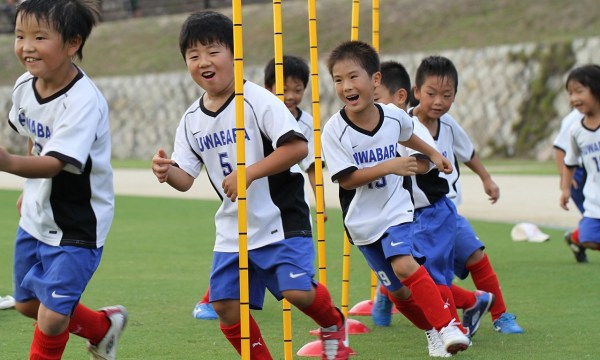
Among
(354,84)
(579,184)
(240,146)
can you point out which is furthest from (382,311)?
(579,184)

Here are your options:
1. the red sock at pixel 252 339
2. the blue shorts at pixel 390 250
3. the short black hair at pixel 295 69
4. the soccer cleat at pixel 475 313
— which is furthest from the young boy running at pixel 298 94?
the red sock at pixel 252 339

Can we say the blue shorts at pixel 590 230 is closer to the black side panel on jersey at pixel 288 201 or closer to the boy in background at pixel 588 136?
the boy in background at pixel 588 136

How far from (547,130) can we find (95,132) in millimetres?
22170

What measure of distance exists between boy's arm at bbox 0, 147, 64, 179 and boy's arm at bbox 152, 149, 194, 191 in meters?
0.46

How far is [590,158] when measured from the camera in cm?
875

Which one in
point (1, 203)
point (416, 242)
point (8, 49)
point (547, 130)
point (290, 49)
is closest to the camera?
point (416, 242)

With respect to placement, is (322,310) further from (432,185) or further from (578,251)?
(578,251)

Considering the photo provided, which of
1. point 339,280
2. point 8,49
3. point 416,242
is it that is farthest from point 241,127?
point 8,49

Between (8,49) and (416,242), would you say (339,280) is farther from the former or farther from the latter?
(8,49)

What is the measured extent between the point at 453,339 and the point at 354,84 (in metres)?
1.40

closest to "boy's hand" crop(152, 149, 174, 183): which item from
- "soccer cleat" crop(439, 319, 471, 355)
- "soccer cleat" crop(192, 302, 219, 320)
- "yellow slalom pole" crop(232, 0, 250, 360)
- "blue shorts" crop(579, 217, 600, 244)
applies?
"yellow slalom pole" crop(232, 0, 250, 360)

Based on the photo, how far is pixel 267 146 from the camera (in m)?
5.19

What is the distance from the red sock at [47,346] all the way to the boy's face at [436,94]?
2.70 m

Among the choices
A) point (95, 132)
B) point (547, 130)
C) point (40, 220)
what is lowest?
point (547, 130)
